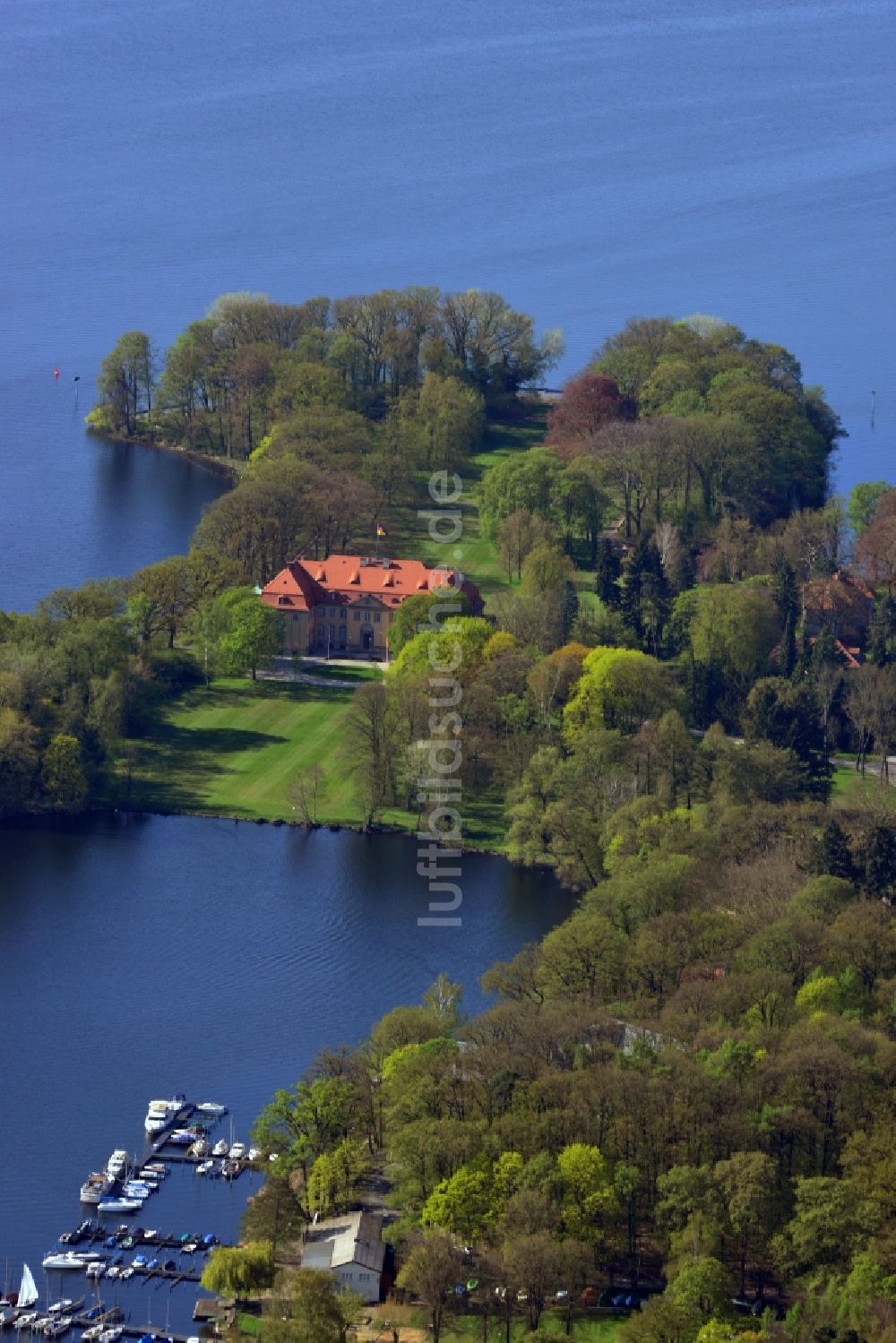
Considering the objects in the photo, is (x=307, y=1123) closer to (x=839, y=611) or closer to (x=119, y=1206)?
(x=119, y=1206)

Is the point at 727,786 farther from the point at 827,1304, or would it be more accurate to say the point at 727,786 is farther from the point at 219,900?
the point at 827,1304

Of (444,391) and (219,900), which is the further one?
(444,391)

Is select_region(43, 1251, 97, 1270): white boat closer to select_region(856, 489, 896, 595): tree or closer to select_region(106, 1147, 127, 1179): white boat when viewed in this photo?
select_region(106, 1147, 127, 1179): white boat

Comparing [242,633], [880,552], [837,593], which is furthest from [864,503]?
[242,633]

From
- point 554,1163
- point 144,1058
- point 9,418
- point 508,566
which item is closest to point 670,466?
point 508,566

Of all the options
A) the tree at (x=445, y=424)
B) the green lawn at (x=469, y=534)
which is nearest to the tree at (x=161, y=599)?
the green lawn at (x=469, y=534)

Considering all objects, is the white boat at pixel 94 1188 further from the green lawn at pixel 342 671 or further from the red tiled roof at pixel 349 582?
the red tiled roof at pixel 349 582

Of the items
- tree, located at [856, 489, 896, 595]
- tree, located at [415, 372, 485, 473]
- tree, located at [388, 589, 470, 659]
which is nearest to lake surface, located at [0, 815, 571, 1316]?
tree, located at [388, 589, 470, 659]
